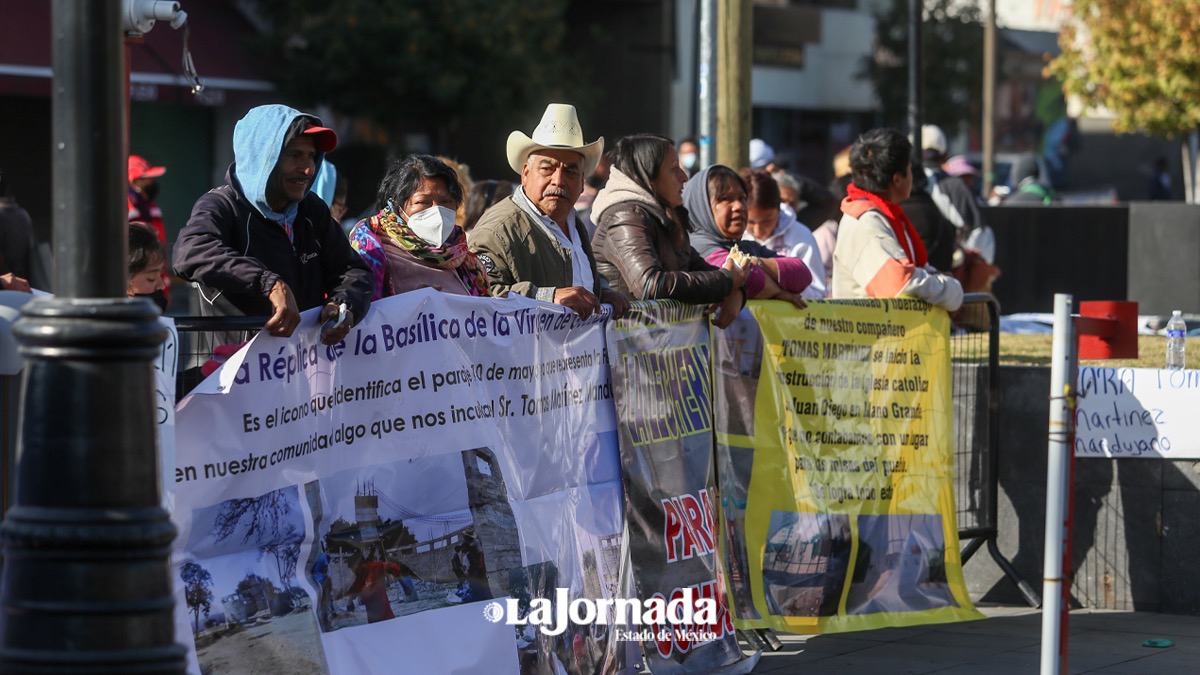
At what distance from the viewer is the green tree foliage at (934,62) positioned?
40.7 m

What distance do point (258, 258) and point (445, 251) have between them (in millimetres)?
755

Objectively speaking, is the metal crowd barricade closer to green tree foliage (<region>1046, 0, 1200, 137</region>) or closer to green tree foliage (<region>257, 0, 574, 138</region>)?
green tree foliage (<region>1046, 0, 1200, 137</region>)

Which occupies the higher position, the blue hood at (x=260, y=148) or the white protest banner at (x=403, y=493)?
the blue hood at (x=260, y=148)

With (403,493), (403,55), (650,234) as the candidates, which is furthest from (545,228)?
(403,55)

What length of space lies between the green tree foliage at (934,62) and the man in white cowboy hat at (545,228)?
114ft

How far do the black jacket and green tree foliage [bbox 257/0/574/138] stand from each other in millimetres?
20899

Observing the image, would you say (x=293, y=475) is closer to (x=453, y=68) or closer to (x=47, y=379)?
(x=47, y=379)

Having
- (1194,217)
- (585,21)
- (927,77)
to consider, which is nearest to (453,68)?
(585,21)

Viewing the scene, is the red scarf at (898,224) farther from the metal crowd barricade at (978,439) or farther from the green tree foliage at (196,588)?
the green tree foliage at (196,588)

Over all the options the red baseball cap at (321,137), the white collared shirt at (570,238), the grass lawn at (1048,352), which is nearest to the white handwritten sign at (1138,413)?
the grass lawn at (1048,352)

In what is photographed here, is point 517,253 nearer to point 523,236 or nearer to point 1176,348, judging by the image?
point 523,236

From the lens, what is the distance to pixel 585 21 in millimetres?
34531

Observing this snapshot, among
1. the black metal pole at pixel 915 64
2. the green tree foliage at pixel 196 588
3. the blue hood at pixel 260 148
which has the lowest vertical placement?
the green tree foliage at pixel 196 588

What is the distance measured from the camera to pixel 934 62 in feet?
134
